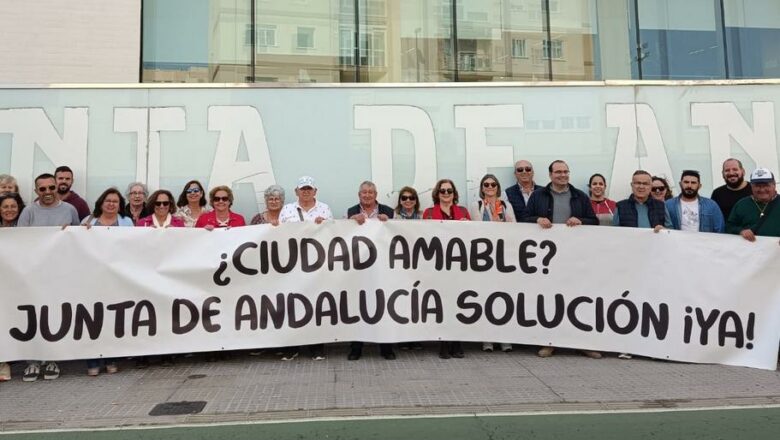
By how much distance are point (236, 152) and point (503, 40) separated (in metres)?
4.82

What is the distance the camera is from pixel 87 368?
6.25 meters

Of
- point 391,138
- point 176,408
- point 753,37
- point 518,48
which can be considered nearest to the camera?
point 176,408

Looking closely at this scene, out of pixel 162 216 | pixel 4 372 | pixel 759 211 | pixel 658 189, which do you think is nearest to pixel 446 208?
pixel 658 189

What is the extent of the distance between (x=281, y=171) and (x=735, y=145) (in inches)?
265

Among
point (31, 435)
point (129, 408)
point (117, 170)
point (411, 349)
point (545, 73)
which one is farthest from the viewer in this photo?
point (545, 73)

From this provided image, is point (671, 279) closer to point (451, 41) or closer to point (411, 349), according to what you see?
point (411, 349)

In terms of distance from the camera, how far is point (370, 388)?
5.42 meters

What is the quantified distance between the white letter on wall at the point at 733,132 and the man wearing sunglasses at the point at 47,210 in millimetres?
8548

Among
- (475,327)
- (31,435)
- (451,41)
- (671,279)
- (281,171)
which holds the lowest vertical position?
(31,435)

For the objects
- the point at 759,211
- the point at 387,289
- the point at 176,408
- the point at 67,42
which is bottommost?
the point at 176,408

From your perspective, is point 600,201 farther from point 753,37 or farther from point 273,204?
point 753,37

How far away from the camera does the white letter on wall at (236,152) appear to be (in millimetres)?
8398

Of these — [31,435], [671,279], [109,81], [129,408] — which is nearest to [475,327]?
[671,279]

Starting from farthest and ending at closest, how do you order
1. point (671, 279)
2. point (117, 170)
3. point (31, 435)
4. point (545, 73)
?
point (545, 73) < point (117, 170) < point (671, 279) < point (31, 435)
